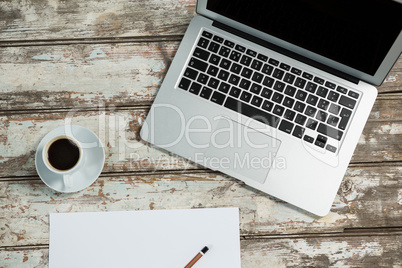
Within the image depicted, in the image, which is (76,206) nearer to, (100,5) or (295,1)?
(100,5)

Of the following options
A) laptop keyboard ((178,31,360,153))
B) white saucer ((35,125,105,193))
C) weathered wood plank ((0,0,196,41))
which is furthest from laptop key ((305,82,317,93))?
white saucer ((35,125,105,193))

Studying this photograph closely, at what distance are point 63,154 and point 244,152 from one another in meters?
0.37

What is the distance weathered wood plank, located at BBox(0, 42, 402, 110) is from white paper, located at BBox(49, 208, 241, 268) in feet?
0.84

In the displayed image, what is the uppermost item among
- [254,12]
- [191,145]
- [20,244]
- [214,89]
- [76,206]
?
[254,12]

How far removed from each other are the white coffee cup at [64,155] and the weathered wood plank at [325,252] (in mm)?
208

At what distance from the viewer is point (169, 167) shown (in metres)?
0.82

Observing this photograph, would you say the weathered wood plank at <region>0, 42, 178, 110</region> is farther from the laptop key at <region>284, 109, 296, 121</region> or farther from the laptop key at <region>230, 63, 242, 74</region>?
the laptop key at <region>284, 109, 296, 121</region>

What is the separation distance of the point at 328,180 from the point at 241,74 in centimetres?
29

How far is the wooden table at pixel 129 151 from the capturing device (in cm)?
80

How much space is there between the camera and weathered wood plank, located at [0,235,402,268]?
801 millimetres

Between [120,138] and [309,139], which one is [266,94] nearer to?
[309,139]

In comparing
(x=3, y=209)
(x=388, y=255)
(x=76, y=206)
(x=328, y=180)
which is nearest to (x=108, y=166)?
(x=76, y=206)

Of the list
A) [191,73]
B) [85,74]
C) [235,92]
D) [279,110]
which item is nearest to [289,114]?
[279,110]

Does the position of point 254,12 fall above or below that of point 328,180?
above
